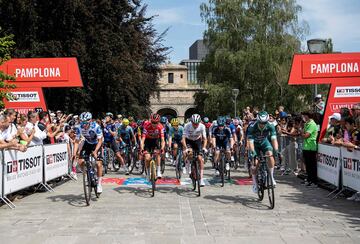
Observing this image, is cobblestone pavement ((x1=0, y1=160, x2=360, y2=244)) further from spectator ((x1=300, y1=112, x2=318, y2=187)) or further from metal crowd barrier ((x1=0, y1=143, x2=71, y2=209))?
spectator ((x1=300, y1=112, x2=318, y2=187))

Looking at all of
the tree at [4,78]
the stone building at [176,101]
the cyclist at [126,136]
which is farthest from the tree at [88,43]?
the stone building at [176,101]

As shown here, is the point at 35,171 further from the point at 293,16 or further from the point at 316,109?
the point at 293,16

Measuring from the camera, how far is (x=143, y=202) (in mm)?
10227

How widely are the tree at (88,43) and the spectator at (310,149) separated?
17.0 m

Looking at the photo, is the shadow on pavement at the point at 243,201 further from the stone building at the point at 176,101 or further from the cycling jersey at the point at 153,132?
the stone building at the point at 176,101

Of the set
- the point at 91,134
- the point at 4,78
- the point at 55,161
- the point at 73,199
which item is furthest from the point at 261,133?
the point at 4,78

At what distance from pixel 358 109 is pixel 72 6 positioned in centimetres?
1945

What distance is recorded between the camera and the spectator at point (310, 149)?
1289 centimetres

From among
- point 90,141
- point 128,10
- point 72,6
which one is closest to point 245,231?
point 90,141

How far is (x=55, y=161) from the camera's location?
13508mm

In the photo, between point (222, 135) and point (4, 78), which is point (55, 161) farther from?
point (222, 135)

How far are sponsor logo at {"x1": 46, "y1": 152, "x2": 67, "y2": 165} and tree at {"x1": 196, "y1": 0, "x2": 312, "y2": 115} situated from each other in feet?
98.5

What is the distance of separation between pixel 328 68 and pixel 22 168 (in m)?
8.97

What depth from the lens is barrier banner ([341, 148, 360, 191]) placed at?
983 cm
